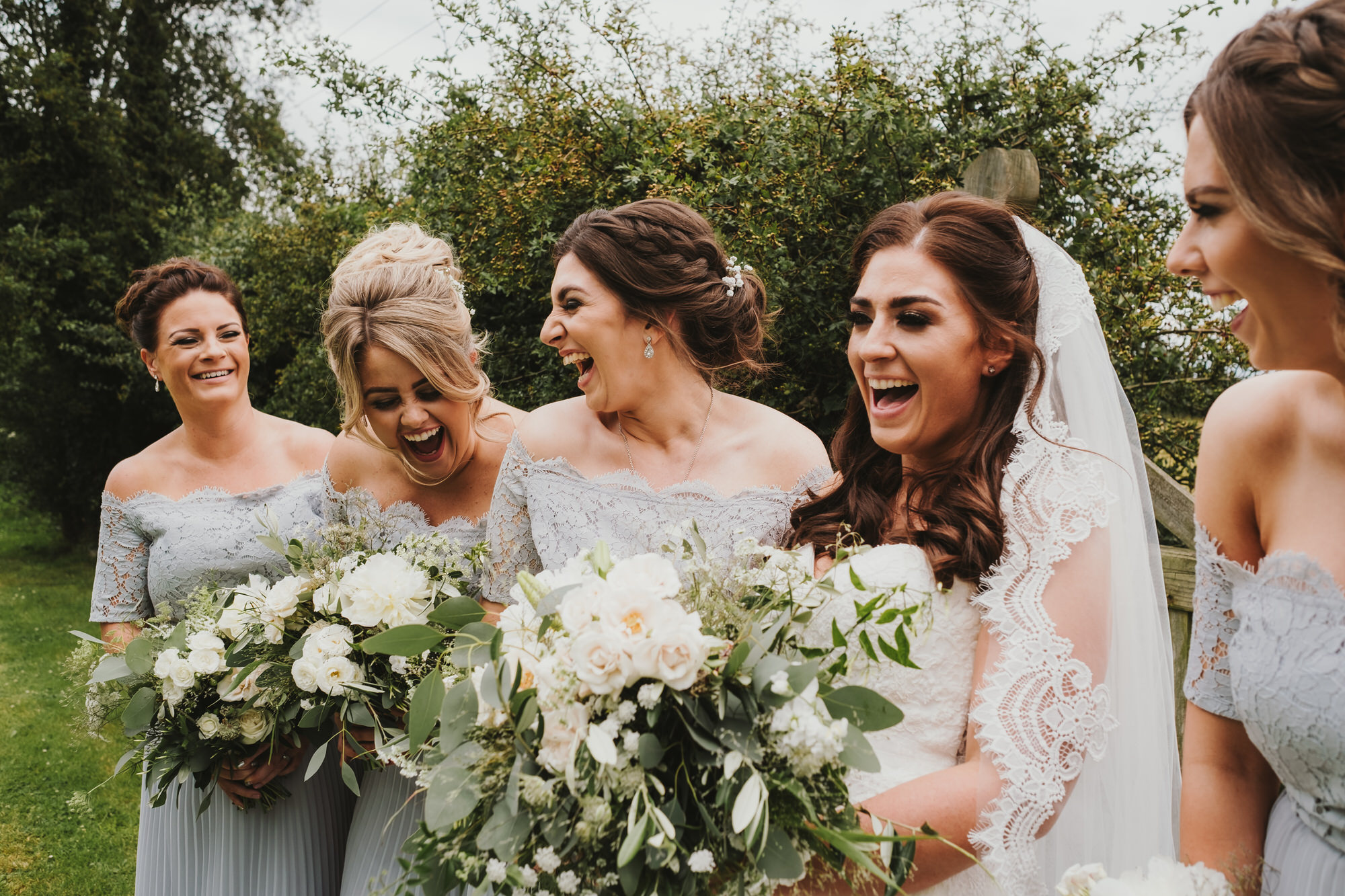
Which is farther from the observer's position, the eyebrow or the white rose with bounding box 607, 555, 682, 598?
the eyebrow

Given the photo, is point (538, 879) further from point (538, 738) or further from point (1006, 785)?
point (1006, 785)

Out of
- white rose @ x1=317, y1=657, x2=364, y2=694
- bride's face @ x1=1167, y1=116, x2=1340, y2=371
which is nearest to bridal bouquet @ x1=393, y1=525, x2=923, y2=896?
bride's face @ x1=1167, y1=116, x2=1340, y2=371

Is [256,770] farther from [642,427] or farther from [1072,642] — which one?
[1072,642]

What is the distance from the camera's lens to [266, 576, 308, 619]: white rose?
2.67 m

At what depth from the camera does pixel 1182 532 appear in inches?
122

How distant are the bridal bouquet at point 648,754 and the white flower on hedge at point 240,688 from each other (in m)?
1.20

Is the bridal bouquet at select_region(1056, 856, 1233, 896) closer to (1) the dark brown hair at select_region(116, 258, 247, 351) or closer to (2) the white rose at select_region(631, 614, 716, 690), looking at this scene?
(2) the white rose at select_region(631, 614, 716, 690)

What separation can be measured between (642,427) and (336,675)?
1.16 m

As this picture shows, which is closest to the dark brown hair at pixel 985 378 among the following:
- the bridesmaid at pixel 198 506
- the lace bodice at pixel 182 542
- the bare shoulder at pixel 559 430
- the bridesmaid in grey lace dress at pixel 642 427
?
the bridesmaid in grey lace dress at pixel 642 427

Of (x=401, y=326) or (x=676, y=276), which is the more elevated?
(x=676, y=276)

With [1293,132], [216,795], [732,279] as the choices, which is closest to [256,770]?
[216,795]

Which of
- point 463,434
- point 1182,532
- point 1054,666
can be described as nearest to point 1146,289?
point 1182,532

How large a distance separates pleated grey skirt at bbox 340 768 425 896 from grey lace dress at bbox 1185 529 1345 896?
222 cm

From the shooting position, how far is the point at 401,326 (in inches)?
122
